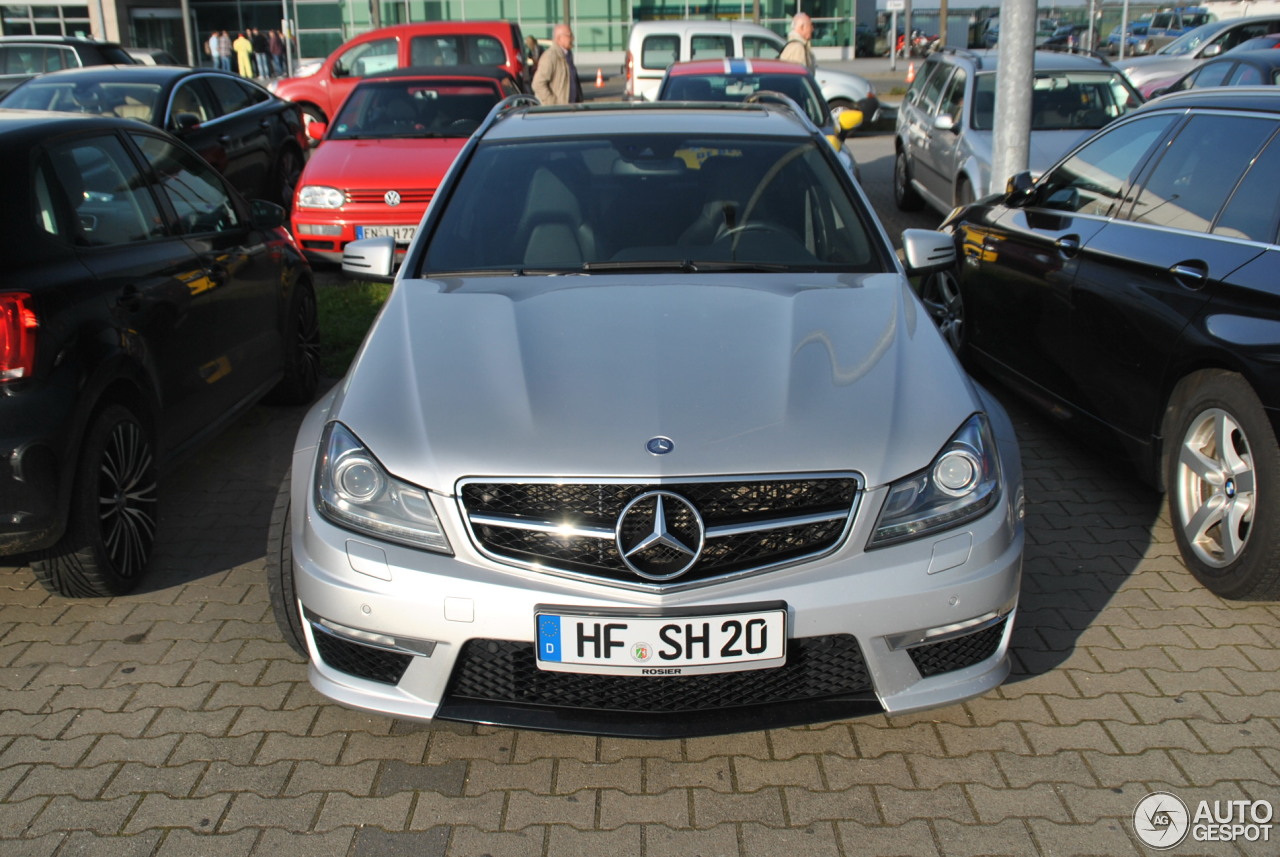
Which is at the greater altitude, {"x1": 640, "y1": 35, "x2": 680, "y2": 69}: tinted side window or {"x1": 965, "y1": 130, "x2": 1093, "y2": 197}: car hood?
{"x1": 640, "y1": 35, "x2": 680, "y2": 69}: tinted side window

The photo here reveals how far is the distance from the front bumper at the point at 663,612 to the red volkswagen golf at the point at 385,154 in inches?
246

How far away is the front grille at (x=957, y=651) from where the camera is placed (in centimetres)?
296

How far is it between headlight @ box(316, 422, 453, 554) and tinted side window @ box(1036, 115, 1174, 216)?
3.50m

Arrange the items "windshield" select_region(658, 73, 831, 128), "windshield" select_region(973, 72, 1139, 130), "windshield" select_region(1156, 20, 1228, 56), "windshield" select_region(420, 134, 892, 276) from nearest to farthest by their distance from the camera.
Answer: "windshield" select_region(420, 134, 892, 276)
"windshield" select_region(973, 72, 1139, 130)
"windshield" select_region(658, 73, 831, 128)
"windshield" select_region(1156, 20, 1228, 56)

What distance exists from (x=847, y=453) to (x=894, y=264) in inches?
53.1

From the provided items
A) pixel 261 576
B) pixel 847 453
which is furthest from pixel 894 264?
pixel 261 576

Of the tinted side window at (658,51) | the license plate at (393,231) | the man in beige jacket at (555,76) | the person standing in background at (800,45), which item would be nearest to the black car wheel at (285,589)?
the license plate at (393,231)

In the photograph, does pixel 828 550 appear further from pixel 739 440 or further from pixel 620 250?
pixel 620 250

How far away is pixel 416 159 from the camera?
31.0 ft

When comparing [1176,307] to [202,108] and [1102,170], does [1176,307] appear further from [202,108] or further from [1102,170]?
[202,108]

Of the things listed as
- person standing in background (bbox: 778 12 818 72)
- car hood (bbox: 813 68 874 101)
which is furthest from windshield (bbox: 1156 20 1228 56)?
person standing in background (bbox: 778 12 818 72)

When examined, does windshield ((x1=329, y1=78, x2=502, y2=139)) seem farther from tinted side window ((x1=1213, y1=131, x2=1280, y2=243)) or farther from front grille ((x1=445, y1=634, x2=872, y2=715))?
front grille ((x1=445, y1=634, x2=872, y2=715))

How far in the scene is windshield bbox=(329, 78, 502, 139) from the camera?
10305 millimetres

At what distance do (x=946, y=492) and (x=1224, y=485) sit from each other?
161 centimetres
